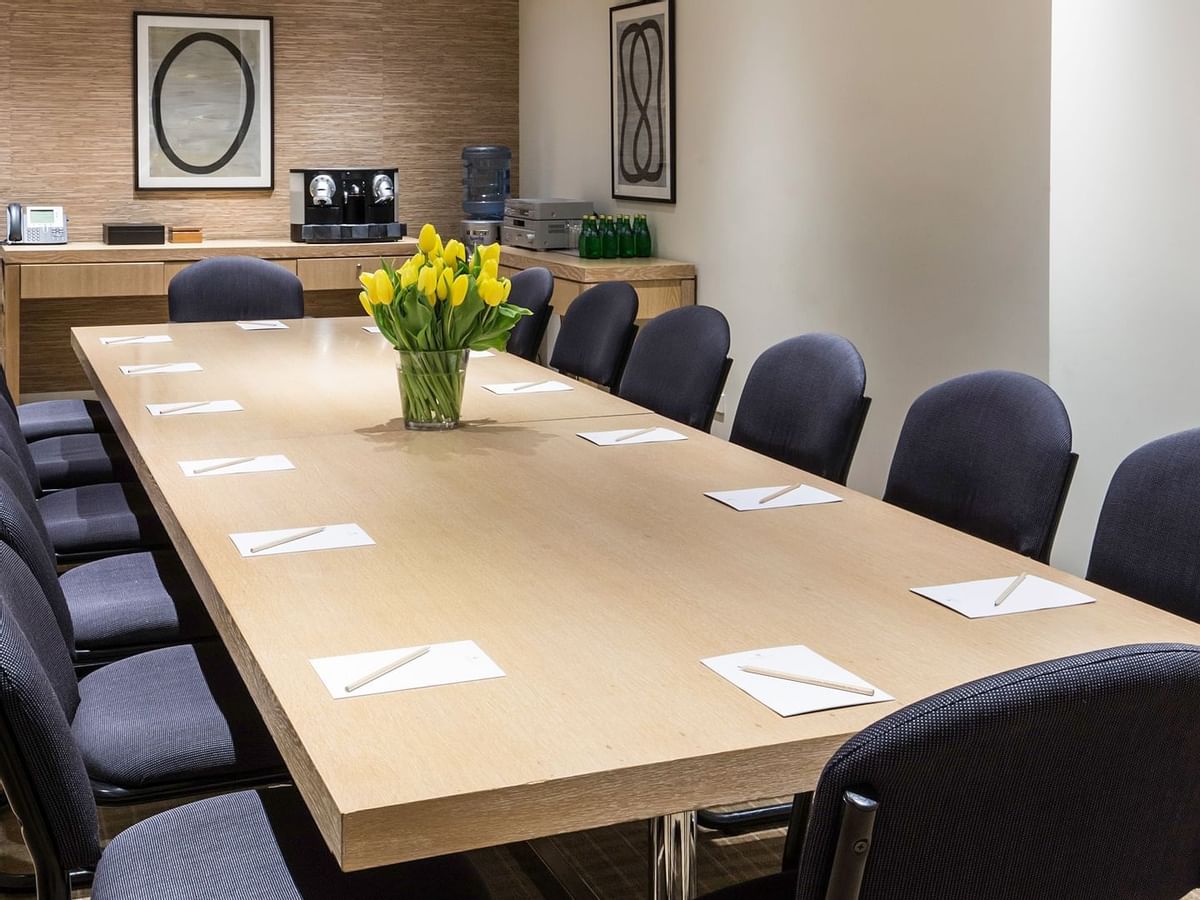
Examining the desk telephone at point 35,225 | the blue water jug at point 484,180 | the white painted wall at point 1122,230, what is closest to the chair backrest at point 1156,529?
the white painted wall at point 1122,230

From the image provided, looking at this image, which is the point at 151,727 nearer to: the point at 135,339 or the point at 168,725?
the point at 168,725

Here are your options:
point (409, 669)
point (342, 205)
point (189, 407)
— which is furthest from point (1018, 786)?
point (342, 205)

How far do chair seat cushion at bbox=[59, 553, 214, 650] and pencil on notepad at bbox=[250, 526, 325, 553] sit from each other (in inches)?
22.1

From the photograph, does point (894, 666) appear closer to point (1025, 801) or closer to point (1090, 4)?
point (1025, 801)

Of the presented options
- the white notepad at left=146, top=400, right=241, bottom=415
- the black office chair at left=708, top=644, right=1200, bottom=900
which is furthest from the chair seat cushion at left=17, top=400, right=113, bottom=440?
the black office chair at left=708, top=644, right=1200, bottom=900

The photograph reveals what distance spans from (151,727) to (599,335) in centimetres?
272

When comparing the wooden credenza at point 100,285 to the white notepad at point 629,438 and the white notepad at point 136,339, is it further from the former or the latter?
the white notepad at point 629,438

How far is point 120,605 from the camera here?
2.66 meters

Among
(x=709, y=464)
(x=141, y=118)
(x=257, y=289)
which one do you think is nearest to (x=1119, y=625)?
(x=709, y=464)

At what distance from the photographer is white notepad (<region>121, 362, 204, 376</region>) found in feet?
12.6

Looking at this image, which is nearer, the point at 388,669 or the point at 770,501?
the point at 388,669

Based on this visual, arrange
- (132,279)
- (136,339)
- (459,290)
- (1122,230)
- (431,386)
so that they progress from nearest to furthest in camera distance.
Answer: (459,290) < (431,386) < (1122,230) < (136,339) < (132,279)

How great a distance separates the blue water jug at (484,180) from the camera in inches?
310

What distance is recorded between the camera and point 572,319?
4.82 meters
